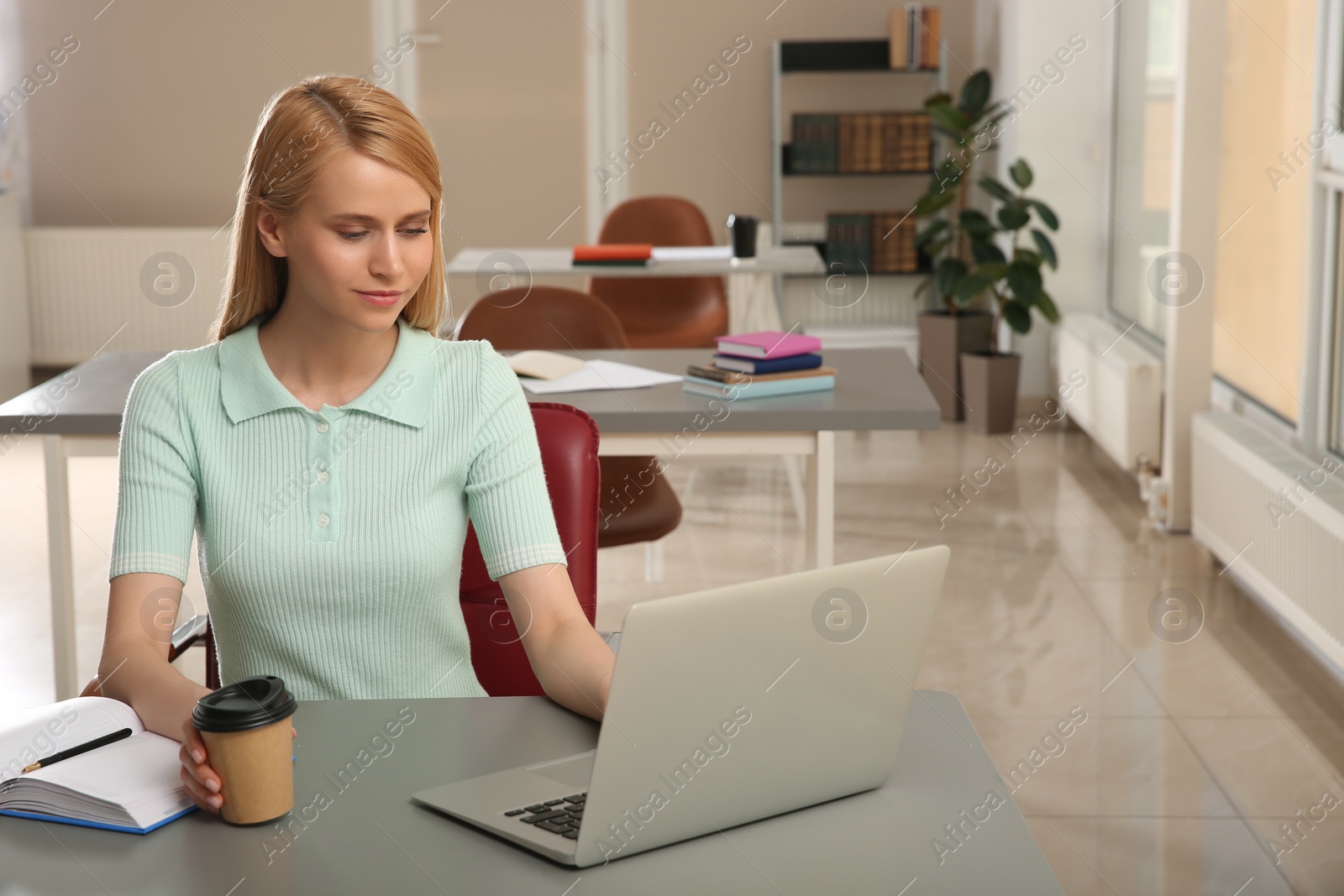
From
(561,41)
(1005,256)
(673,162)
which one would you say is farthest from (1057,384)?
(561,41)

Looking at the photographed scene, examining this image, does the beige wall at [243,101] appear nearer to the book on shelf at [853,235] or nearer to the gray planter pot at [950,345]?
the book on shelf at [853,235]

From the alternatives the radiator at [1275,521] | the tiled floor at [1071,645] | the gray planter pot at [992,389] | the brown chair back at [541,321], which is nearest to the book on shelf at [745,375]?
the brown chair back at [541,321]

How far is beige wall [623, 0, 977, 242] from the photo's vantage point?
658 cm

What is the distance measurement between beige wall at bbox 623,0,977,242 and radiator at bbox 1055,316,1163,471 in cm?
162

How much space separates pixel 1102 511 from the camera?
443 centimetres

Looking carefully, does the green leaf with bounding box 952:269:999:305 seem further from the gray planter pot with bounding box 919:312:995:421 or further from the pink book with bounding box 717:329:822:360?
the pink book with bounding box 717:329:822:360

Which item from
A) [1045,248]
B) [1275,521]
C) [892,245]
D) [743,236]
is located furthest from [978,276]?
[1275,521]

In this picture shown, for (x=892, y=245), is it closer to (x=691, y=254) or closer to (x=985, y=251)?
(x=985, y=251)

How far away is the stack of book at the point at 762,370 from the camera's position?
2.65 meters

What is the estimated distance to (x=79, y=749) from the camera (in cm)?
110

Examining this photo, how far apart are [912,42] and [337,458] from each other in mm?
5294

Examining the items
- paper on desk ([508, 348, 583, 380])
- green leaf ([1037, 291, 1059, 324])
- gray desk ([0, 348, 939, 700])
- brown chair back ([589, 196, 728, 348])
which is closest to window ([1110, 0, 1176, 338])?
green leaf ([1037, 291, 1059, 324])

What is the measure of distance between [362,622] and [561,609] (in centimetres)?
21

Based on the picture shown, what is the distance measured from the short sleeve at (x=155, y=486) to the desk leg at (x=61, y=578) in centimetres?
127
